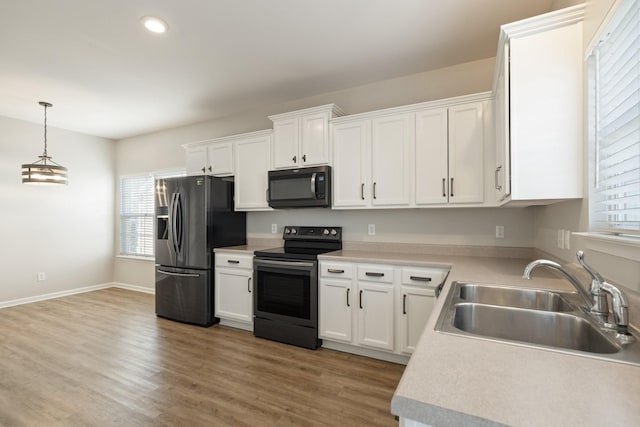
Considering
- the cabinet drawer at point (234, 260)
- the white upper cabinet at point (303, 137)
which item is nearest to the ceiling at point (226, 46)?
the white upper cabinet at point (303, 137)

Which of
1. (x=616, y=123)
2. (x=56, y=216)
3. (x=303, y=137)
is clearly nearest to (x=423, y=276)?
(x=616, y=123)

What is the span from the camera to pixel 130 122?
15.5 ft

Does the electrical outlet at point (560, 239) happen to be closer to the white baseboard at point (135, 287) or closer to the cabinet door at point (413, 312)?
the cabinet door at point (413, 312)

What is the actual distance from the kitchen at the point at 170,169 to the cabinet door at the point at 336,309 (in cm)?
71

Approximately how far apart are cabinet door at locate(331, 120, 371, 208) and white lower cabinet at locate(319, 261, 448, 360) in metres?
0.68

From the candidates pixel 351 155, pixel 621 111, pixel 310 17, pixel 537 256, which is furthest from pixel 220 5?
pixel 537 256

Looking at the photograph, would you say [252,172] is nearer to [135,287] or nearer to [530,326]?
[530,326]

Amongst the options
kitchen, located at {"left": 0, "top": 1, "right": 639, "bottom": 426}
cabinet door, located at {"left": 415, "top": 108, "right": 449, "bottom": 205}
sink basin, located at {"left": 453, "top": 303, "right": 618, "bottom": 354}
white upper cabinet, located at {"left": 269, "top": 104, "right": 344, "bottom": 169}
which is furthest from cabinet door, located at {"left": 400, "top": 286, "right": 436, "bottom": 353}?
white upper cabinet, located at {"left": 269, "top": 104, "right": 344, "bottom": 169}

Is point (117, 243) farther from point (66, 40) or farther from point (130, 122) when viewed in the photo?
point (66, 40)

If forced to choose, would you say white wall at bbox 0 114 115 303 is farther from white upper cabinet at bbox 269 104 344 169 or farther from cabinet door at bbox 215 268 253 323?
white upper cabinet at bbox 269 104 344 169

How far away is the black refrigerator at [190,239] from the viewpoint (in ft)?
12.0

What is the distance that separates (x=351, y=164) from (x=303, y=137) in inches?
24.4

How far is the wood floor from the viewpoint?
78.4 inches

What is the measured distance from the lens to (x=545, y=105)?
1597mm
